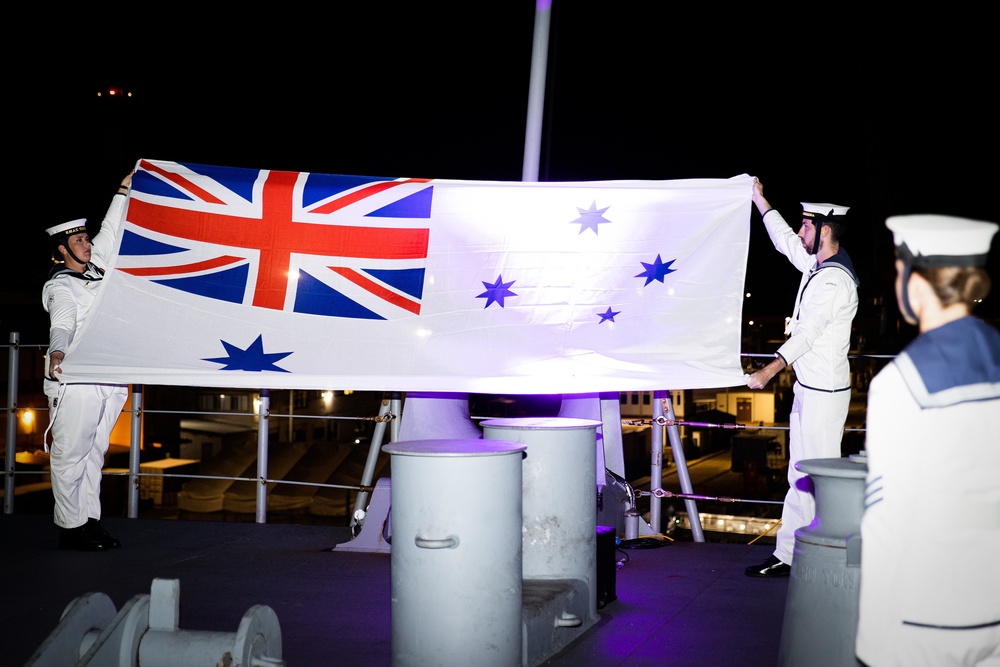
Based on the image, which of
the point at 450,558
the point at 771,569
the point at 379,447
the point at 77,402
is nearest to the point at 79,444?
the point at 77,402

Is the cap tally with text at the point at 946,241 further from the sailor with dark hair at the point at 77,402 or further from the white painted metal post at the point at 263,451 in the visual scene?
the white painted metal post at the point at 263,451

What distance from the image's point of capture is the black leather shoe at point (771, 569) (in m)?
5.77

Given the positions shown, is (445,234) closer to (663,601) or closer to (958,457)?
(663,601)

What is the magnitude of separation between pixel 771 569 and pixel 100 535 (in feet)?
14.2

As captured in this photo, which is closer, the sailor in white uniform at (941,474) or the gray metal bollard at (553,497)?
the sailor in white uniform at (941,474)

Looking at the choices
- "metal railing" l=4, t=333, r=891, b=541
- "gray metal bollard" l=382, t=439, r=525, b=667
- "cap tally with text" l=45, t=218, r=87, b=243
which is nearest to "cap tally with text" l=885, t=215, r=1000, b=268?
"gray metal bollard" l=382, t=439, r=525, b=667

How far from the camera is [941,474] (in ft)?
7.74

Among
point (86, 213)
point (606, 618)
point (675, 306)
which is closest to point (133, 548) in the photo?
point (606, 618)

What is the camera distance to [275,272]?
573 centimetres

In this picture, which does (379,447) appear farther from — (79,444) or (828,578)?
(828,578)

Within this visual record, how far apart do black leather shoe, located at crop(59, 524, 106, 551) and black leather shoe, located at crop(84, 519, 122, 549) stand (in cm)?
2

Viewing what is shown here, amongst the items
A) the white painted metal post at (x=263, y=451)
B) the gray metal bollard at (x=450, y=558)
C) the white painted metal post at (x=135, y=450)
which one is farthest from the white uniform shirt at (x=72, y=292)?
the gray metal bollard at (x=450, y=558)

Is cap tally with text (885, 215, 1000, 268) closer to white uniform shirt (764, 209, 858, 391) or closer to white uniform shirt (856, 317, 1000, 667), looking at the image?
white uniform shirt (856, 317, 1000, 667)

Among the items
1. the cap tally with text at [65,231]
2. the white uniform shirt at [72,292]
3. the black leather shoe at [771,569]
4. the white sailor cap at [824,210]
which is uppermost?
the white sailor cap at [824,210]
